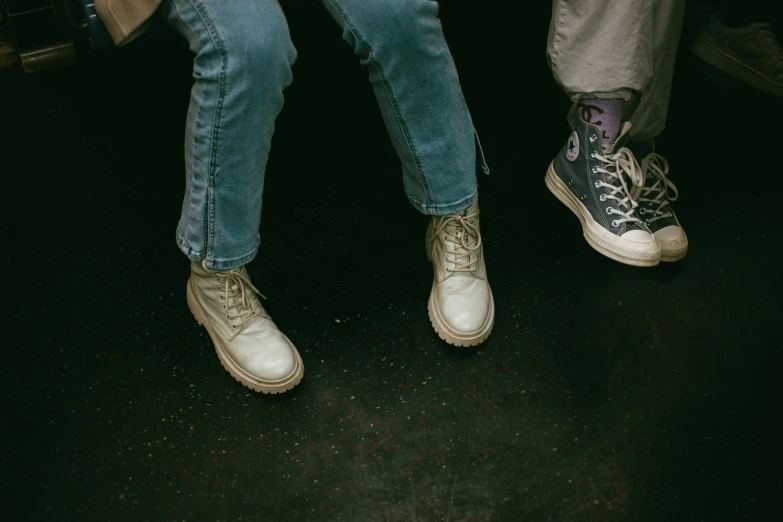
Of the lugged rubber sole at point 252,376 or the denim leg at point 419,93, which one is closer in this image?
the denim leg at point 419,93

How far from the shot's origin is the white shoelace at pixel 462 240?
1362 mm

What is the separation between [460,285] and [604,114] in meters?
0.43

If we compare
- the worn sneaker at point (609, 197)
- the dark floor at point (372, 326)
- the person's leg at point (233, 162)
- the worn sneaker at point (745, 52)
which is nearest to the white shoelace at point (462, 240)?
the dark floor at point (372, 326)

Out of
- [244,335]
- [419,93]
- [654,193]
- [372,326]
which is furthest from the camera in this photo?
[654,193]

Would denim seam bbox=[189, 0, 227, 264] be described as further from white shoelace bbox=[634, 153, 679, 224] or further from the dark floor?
white shoelace bbox=[634, 153, 679, 224]

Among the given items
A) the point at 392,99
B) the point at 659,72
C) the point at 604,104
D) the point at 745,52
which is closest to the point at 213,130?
the point at 392,99

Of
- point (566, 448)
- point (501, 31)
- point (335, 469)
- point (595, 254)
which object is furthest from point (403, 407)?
point (501, 31)

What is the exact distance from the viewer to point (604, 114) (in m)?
1.39

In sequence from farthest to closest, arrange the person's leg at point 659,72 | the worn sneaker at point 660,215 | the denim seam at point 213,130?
the worn sneaker at point 660,215
the person's leg at point 659,72
the denim seam at point 213,130

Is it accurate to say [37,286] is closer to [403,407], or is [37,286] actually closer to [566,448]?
[403,407]

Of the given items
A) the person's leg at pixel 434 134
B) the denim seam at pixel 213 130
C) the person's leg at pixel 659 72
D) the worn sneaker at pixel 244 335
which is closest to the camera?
the denim seam at pixel 213 130

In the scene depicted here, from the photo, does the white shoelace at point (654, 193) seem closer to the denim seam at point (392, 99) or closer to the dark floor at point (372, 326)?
the dark floor at point (372, 326)

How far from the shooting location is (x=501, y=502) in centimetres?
118

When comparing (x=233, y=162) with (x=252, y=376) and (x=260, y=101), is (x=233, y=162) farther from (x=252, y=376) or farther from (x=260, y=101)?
(x=252, y=376)
